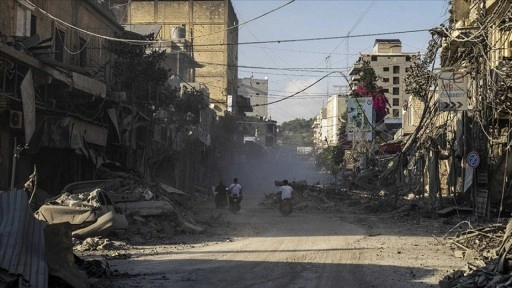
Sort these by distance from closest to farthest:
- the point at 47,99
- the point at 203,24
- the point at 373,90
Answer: the point at 47,99 < the point at 373,90 < the point at 203,24

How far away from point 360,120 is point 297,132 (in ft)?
438

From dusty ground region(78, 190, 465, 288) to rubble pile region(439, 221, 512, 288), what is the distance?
414mm

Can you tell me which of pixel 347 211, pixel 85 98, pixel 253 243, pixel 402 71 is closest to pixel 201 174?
pixel 347 211

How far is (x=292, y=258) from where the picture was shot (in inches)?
511

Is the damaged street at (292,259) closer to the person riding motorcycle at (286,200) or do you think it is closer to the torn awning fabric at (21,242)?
the torn awning fabric at (21,242)

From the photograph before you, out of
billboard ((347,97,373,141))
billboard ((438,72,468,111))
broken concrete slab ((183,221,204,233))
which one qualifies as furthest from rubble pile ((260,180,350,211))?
broken concrete slab ((183,221,204,233))

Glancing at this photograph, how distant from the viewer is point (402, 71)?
95.4 m

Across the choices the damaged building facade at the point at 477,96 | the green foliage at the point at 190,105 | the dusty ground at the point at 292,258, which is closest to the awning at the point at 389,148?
the green foliage at the point at 190,105

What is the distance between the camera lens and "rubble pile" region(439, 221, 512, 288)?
8.95m

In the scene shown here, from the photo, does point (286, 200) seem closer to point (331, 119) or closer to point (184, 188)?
point (184, 188)

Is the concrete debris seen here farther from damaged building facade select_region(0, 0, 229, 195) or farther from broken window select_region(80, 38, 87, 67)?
broken window select_region(80, 38, 87, 67)

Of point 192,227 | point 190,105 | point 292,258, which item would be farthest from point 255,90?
point 292,258

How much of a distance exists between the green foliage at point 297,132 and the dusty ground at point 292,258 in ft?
480

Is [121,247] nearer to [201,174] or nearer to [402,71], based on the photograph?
[201,174]
